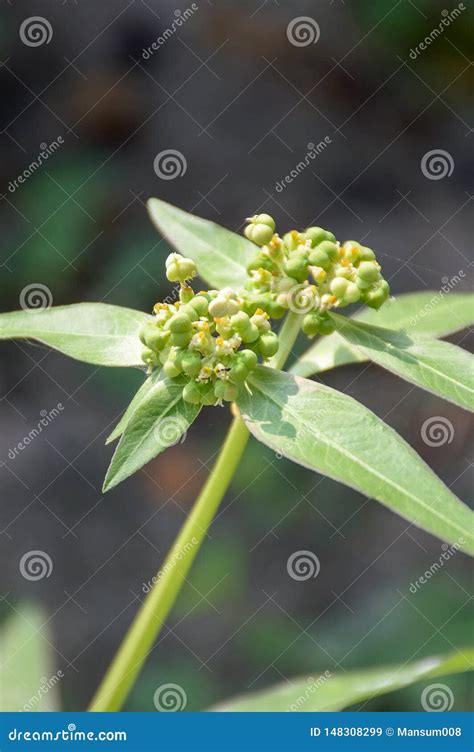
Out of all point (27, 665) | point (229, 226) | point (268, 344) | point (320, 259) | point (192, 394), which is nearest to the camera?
point (192, 394)

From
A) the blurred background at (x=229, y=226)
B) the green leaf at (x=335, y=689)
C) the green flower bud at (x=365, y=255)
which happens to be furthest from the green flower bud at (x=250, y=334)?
the blurred background at (x=229, y=226)

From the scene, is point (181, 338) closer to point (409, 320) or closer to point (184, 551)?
point (184, 551)

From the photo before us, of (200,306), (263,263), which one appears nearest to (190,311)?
(200,306)

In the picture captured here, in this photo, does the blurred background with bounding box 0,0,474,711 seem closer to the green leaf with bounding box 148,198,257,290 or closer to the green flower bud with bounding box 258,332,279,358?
the green leaf with bounding box 148,198,257,290

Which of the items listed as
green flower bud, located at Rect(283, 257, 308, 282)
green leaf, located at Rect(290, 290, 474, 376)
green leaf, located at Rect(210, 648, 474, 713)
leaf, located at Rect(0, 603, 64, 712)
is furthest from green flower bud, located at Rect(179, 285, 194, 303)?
leaf, located at Rect(0, 603, 64, 712)

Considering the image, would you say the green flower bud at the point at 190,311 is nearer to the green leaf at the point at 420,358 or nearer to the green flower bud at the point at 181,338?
the green flower bud at the point at 181,338

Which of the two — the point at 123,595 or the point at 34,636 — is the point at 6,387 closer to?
the point at 123,595
